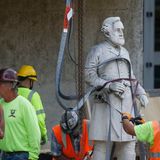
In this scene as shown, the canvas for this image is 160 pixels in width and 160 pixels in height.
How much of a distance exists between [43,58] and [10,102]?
11.8 feet

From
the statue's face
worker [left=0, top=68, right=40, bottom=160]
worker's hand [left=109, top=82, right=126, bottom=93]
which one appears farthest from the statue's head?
worker [left=0, top=68, right=40, bottom=160]

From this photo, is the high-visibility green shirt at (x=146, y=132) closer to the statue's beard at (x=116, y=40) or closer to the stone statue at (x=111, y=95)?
the stone statue at (x=111, y=95)

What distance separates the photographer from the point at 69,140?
27.0ft

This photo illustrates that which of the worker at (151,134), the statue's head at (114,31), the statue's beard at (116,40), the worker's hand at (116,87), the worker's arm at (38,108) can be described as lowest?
the worker at (151,134)

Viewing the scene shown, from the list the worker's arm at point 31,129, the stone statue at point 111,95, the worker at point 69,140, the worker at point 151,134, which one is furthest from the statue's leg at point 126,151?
the worker at point 151,134

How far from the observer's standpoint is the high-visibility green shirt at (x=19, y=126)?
7.20 m

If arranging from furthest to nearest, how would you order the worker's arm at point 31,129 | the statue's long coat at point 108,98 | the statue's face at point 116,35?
the statue's face at point 116,35
the statue's long coat at point 108,98
the worker's arm at point 31,129

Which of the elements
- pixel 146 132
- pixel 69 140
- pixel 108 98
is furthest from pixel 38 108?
pixel 146 132

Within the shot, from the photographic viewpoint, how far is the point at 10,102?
724 cm

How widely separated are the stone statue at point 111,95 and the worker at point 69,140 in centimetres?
32

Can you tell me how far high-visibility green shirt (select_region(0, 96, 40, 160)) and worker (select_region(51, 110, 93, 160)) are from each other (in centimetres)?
95

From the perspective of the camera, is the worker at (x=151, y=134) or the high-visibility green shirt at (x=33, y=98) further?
the high-visibility green shirt at (x=33, y=98)

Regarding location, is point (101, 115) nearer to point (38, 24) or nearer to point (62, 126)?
point (62, 126)

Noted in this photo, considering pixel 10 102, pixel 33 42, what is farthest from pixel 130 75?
pixel 33 42
